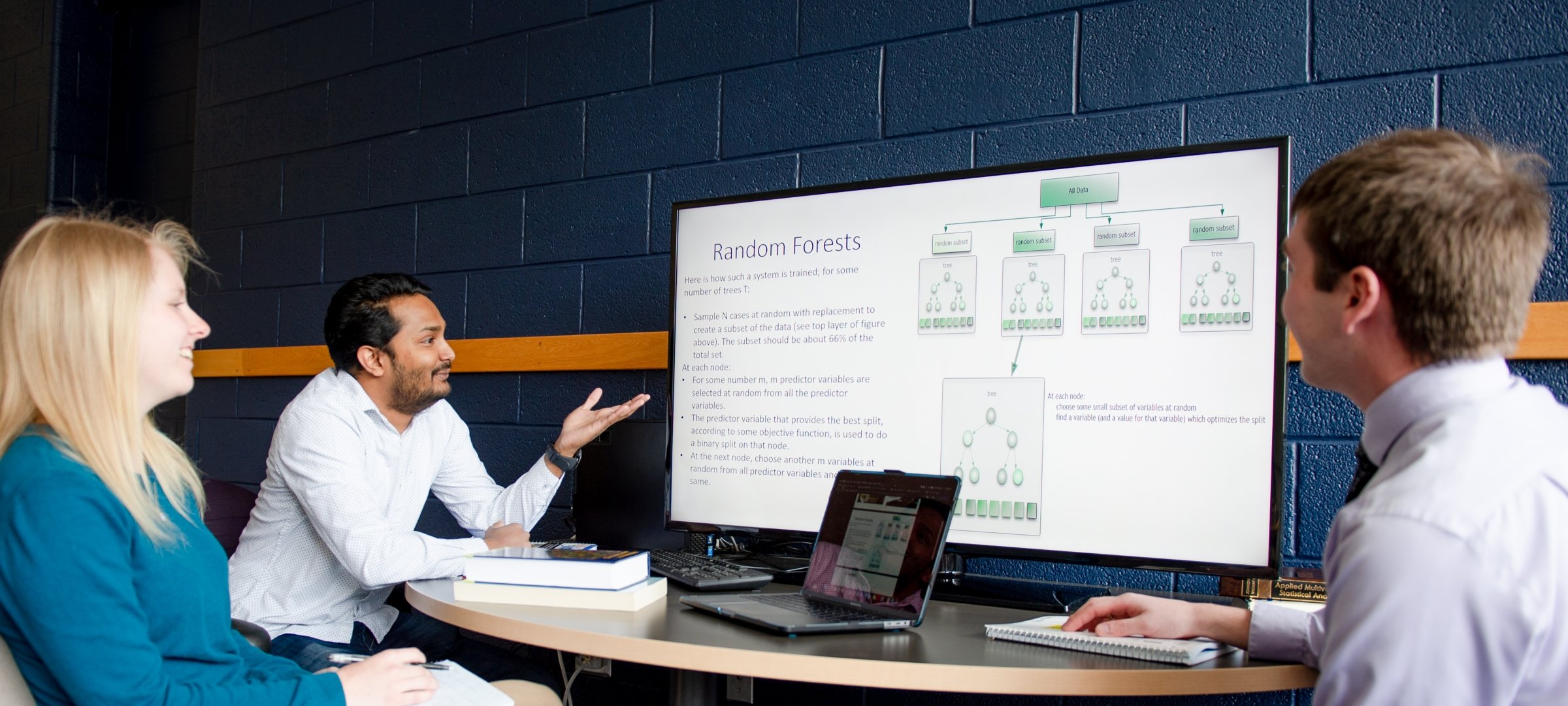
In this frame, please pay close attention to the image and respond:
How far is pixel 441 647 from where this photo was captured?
7.34 feet

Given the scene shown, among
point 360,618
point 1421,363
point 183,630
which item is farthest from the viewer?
point 360,618

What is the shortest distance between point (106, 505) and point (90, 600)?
10 centimetres

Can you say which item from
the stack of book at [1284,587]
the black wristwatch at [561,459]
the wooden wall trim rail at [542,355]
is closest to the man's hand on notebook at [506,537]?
the black wristwatch at [561,459]

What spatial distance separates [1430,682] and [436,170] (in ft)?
9.09

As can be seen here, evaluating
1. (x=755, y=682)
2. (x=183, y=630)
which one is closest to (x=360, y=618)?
(x=755, y=682)

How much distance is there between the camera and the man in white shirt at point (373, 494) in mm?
1901

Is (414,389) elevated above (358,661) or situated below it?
above

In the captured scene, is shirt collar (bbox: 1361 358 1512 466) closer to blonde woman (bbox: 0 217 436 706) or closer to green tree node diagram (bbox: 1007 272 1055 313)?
green tree node diagram (bbox: 1007 272 1055 313)

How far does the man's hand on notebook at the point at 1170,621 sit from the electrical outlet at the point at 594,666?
1488mm

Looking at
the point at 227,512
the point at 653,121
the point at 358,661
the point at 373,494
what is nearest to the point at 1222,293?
the point at 358,661

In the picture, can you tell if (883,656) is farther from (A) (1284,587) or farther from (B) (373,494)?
(B) (373,494)

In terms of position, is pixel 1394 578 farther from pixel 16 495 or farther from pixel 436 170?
pixel 436 170

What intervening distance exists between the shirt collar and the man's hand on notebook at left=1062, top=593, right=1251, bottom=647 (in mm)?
414

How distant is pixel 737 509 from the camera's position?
1.86 meters
